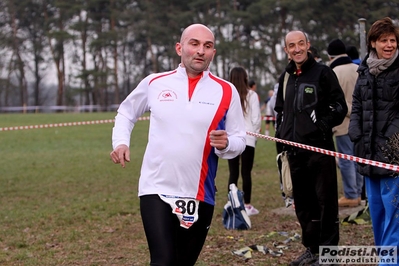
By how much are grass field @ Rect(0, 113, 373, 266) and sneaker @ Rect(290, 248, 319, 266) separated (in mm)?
222

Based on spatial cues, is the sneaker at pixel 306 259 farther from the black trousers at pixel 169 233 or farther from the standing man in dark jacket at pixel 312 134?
the black trousers at pixel 169 233

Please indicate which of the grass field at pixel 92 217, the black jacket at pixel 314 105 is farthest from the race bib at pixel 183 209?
the grass field at pixel 92 217

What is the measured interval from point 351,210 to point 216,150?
5.10 m

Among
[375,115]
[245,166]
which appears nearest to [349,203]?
[245,166]

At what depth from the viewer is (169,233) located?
147 inches

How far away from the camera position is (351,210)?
27.6 ft

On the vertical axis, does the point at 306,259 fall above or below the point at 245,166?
below

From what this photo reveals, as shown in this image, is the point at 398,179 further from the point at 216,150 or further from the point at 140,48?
the point at 140,48

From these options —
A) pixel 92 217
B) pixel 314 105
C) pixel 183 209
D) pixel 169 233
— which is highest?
pixel 314 105

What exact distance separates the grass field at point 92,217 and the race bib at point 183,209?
2.18m

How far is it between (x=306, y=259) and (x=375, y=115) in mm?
1643

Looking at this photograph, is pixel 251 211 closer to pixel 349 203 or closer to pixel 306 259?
pixel 349 203

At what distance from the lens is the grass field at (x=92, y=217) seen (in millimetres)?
6324

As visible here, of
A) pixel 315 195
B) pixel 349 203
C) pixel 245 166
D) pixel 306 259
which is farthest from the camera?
pixel 349 203
